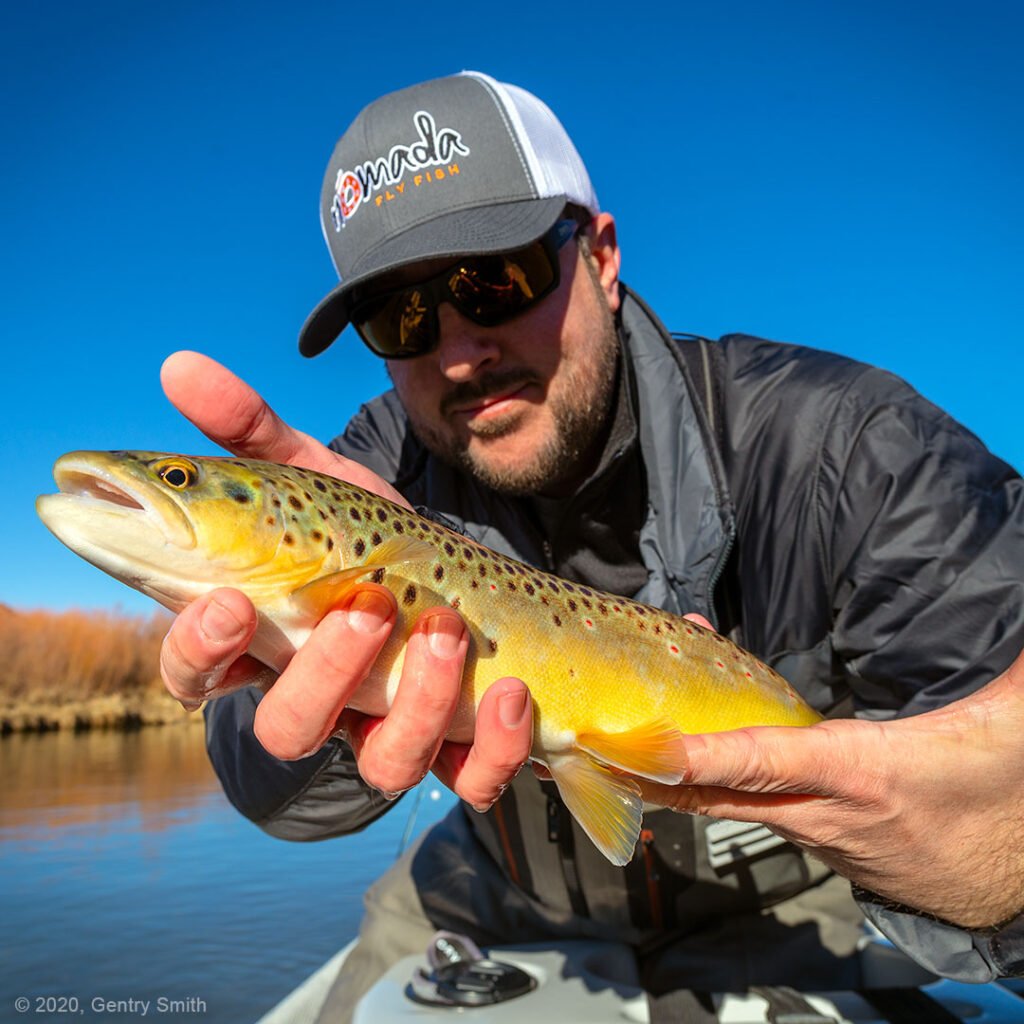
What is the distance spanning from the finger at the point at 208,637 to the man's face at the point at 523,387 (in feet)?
6.26

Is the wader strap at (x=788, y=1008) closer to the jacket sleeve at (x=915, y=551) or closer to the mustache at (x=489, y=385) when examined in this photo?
the jacket sleeve at (x=915, y=551)

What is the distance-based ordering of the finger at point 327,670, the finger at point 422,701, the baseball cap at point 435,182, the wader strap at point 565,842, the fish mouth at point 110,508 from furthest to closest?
the wader strap at point 565,842 < the baseball cap at point 435,182 < the finger at point 422,701 < the finger at point 327,670 < the fish mouth at point 110,508

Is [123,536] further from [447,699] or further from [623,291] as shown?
[623,291]

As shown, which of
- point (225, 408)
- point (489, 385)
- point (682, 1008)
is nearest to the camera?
point (225, 408)

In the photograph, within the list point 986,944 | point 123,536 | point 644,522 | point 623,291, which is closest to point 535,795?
point 644,522

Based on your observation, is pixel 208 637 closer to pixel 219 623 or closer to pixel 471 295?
pixel 219 623

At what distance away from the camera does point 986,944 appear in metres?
2.56

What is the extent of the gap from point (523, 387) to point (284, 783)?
1.88 metres

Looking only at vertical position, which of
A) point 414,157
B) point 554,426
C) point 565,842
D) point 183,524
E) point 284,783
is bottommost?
point 565,842

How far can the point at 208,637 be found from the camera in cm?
186

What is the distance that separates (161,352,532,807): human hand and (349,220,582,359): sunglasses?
1.38 meters

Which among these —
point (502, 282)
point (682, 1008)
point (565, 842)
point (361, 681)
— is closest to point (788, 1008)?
point (682, 1008)

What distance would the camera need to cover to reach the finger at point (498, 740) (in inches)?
83.5

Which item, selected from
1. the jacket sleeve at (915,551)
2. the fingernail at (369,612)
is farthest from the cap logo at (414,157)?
the fingernail at (369,612)
